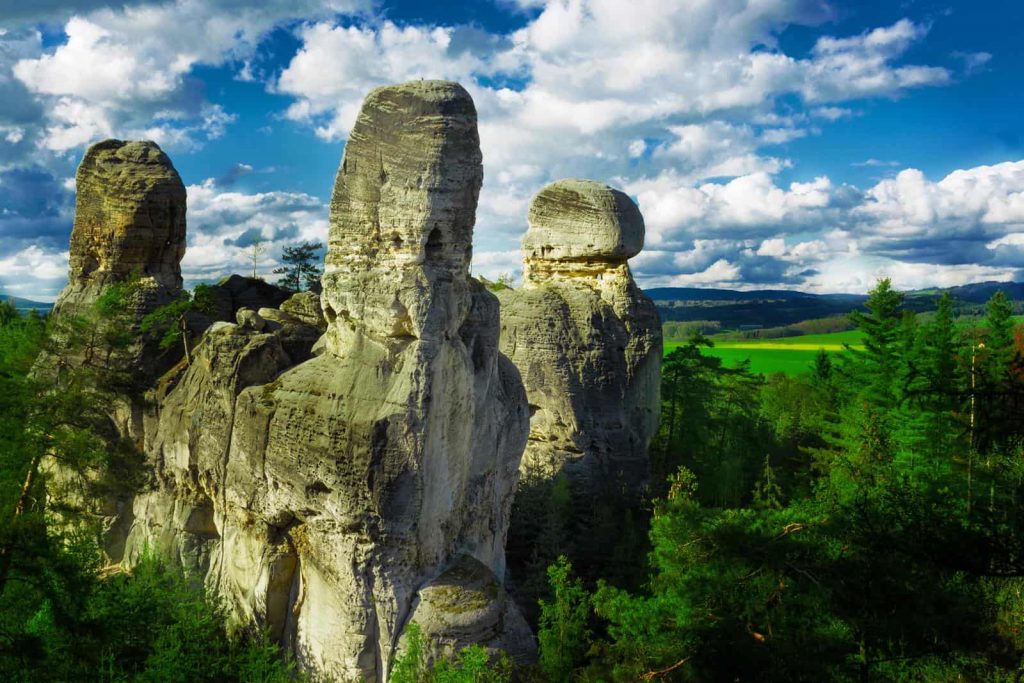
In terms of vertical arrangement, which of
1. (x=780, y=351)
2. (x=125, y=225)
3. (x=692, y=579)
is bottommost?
(x=780, y=351)

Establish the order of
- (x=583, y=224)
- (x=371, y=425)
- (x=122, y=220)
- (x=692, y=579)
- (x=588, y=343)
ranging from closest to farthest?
(x=692, y=579)
(x=371, y=425)
(x=122, y=220)
(x=588, y=343)
(x=583, y=224)

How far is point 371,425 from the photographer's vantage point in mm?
13250

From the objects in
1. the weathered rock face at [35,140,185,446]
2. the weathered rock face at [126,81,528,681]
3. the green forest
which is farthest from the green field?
the weathered rock face at [126,81,528,681]

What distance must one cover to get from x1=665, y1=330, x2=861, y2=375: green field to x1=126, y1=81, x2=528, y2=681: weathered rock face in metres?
54.7

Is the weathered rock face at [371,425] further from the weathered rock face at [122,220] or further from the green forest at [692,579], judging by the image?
the weathered rock face at [122,220]

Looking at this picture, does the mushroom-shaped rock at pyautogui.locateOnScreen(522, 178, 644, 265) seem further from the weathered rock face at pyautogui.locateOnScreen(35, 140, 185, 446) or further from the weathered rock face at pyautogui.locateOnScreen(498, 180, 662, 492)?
the weathered rock face at pyautogui.locateOnScreen(35, 140, 185, 446)

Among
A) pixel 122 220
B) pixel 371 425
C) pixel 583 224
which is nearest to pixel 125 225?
pixel 122 220

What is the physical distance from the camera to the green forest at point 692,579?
10.3m

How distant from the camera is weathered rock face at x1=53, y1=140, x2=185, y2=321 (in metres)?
22.2

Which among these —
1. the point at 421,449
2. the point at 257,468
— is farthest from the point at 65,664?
the point at 421,449

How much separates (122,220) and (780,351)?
98152 mm

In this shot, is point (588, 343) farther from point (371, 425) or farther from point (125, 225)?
point (125, 225)

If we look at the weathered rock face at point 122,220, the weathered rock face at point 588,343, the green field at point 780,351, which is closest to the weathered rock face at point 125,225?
the weathered rock face at point 122,220

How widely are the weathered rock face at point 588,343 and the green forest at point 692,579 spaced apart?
2942mm
